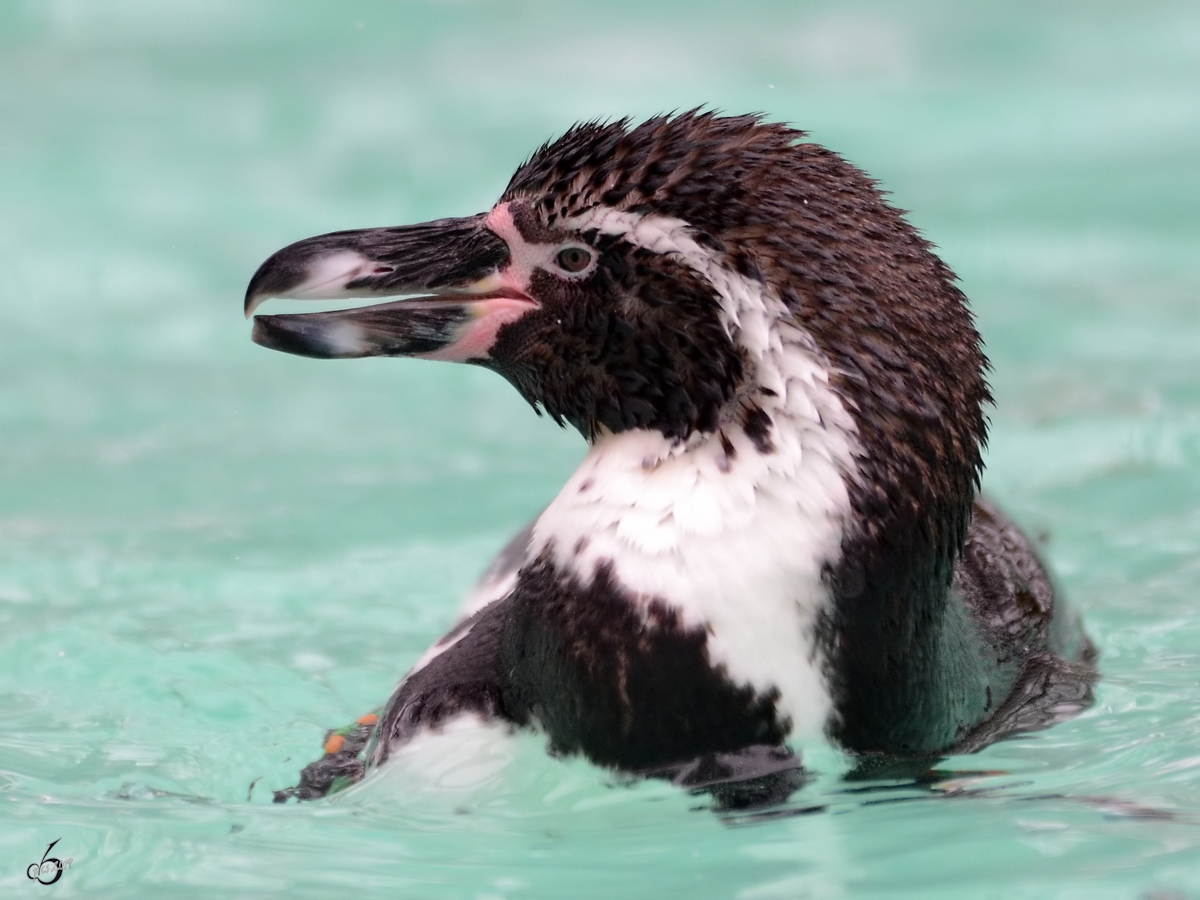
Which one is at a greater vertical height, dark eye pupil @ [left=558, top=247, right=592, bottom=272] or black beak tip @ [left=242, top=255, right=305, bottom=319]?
black beak tip @ [left=242, top=255, right=305, bottom=319]

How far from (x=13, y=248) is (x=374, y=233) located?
A: 4.41 metres

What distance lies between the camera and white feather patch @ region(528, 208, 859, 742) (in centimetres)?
278

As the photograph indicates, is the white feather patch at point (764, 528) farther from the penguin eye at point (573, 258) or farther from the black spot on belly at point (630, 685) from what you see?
the penguin eye at point (573, 258)

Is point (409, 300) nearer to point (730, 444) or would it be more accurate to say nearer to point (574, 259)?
point (574, 259)

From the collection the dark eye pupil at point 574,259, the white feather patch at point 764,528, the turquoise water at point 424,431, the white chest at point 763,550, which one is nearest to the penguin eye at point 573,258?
the dark eye pupil at point 574,259

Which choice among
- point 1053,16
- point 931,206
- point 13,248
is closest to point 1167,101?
point 1053,16

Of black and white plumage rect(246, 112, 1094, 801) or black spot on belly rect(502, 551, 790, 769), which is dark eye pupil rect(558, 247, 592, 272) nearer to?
black and white plumage rect(246, 112, 1094, 801)

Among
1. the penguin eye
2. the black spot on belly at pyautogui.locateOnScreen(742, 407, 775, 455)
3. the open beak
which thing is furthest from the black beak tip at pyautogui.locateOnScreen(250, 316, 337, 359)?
the black spot on belly at pyautogui.locateOnScreen(742, 407, 775, 455)

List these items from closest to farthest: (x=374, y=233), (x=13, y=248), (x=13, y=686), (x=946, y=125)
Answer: (x=374, y=233) → (x=13, y=686) → (x=13, y=248) → (x=946, y=125)

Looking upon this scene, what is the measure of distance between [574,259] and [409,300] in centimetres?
31

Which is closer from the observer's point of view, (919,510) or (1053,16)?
(919,510)

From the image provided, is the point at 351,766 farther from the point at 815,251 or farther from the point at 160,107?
the point at 160,107

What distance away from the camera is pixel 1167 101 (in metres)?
7.75

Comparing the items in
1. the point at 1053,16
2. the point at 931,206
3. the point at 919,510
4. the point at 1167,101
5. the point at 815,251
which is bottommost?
the point at 919,510
